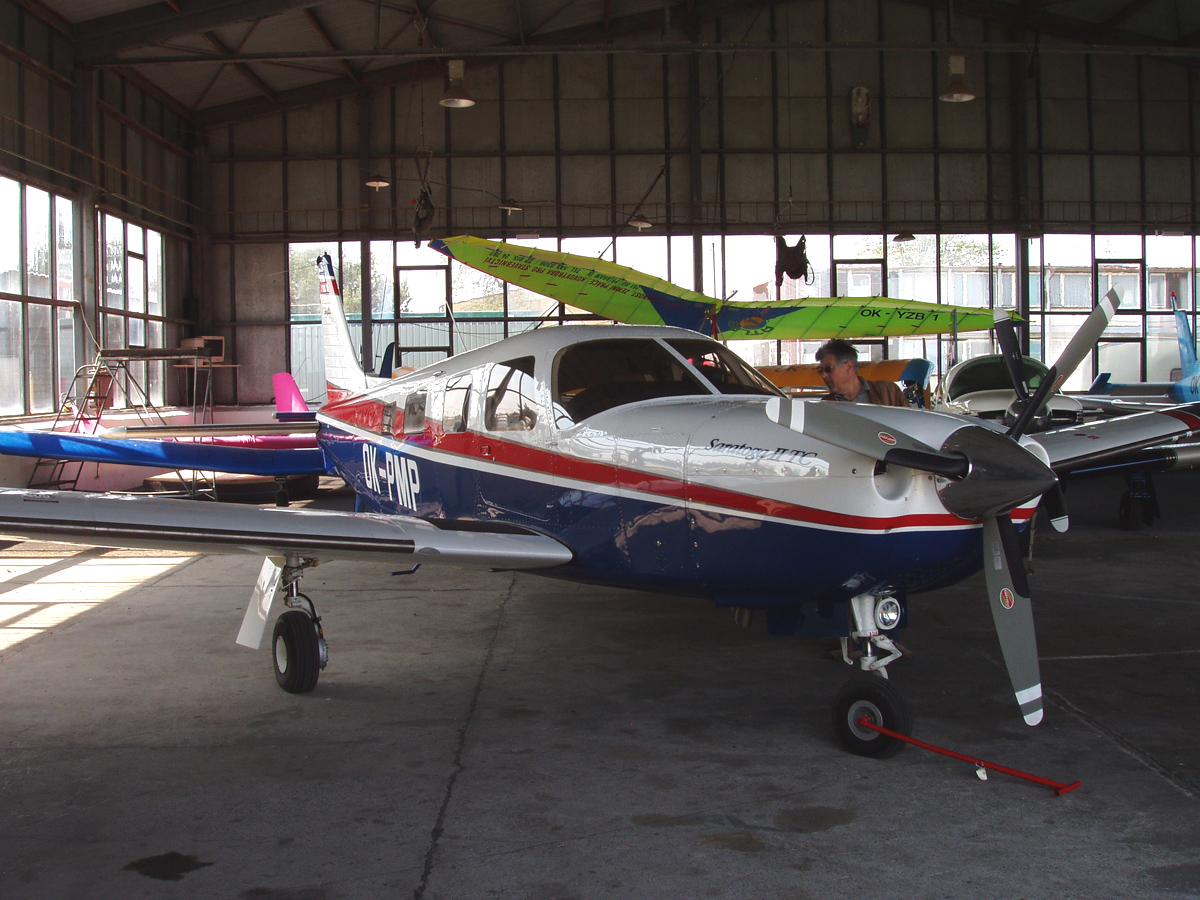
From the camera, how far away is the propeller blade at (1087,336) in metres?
4.45

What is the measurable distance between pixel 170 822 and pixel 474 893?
50.0 inches

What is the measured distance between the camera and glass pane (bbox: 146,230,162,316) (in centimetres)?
1989

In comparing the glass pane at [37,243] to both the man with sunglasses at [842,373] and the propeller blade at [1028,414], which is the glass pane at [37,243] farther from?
the propeller blade at [1028,414]

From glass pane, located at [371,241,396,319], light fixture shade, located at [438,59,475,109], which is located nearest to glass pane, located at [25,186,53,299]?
light fixture shade, located at [438,59,475,109]

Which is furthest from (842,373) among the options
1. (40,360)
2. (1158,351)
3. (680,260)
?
(1158,351)

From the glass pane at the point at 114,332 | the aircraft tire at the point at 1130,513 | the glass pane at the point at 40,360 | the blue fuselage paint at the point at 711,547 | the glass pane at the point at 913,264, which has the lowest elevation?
the aircraft tire at the point at 1130,513

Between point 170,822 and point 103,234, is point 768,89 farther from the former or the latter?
point 170,822

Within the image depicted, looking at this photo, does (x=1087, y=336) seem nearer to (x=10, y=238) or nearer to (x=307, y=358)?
(x=10, y=238)

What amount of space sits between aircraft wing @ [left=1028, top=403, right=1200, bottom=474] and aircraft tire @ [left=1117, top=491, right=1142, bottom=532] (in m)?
5.08

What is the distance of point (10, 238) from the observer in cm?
1423

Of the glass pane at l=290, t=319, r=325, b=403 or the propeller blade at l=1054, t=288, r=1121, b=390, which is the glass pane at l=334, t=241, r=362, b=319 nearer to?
the glass pane at l=290, t=319, r=325, b=403

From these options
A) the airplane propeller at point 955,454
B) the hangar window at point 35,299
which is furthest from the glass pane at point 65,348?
the airplane propeller at point 955,454

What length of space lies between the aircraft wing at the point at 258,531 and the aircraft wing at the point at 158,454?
245 cm

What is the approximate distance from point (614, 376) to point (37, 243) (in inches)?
549
